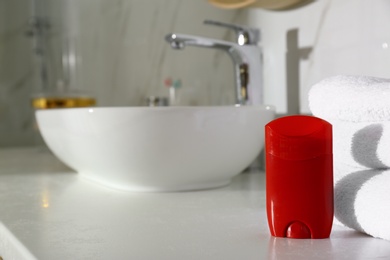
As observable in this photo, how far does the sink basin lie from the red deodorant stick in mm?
339

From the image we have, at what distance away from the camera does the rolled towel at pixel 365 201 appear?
0.60m

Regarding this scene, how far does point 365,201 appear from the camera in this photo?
0.61 metres

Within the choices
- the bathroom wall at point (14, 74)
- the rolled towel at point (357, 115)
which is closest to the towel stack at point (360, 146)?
the rolled towel at point (357, 115)

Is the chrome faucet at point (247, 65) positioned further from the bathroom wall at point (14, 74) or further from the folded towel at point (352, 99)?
the bathroom wall at point (14, 74)

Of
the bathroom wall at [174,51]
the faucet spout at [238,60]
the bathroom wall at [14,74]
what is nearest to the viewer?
the bathroom wall at [174,51]

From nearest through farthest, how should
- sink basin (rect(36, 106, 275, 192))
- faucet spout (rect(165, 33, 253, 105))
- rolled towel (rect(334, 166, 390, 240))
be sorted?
rolled towel (rect(334, 166, 390, 240)) < sink basin (rect(36, 106, 275, 192)) < faucet spout (rect(165, 33, 253, 105))

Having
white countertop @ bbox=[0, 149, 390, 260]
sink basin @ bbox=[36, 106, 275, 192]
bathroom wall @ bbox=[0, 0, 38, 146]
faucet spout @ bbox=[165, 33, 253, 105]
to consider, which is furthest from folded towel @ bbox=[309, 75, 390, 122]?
bathroom wall @ bbox=[0, 0, 38, 146]

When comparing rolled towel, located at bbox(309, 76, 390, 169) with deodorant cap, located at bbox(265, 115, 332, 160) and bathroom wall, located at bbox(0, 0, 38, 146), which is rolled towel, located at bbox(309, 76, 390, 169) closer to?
deodorant cap, located at bbox(265, 115, 332, 160)

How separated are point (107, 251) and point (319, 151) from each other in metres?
0.24

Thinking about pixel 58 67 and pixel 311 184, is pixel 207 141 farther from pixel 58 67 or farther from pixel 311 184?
pixel 58 67

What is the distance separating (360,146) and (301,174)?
0.07 metres

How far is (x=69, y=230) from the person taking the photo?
72cm

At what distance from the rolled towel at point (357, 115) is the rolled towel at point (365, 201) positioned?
0.02 m

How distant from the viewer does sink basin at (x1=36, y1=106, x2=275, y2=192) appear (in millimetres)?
959
